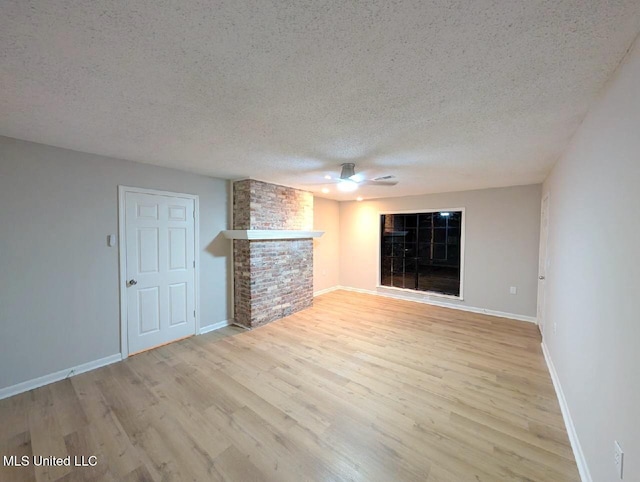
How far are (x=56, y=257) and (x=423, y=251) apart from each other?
6.05 metres

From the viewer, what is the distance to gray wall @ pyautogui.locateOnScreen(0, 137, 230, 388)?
2.41 m

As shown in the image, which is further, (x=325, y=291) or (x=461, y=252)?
(x=325, y=291)

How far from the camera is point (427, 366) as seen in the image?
2.92 meters

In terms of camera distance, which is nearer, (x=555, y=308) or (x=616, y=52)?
(x=616, y=52)

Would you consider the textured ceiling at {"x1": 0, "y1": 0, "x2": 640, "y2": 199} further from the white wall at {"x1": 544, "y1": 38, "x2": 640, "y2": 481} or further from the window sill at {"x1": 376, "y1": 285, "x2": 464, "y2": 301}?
the window sill at {"x1": 376, "y1": 285, "x2": 464, "y2": 301}

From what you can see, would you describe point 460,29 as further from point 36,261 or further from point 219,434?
point 36,261

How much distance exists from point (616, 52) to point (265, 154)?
259 centimetres

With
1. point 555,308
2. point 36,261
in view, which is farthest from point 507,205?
point 36,261

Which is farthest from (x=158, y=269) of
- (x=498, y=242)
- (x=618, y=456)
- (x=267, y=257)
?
(x=498, y=242)

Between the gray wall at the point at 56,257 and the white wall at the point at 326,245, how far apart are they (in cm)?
359

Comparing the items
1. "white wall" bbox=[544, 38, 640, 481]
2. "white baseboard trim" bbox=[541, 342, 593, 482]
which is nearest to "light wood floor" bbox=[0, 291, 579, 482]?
"white baseboard trim" bbox=[541, 342, 593, 482]

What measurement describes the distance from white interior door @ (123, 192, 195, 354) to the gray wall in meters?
0.17

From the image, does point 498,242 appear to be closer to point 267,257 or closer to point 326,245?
point 326,245

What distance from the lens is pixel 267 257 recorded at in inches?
170
